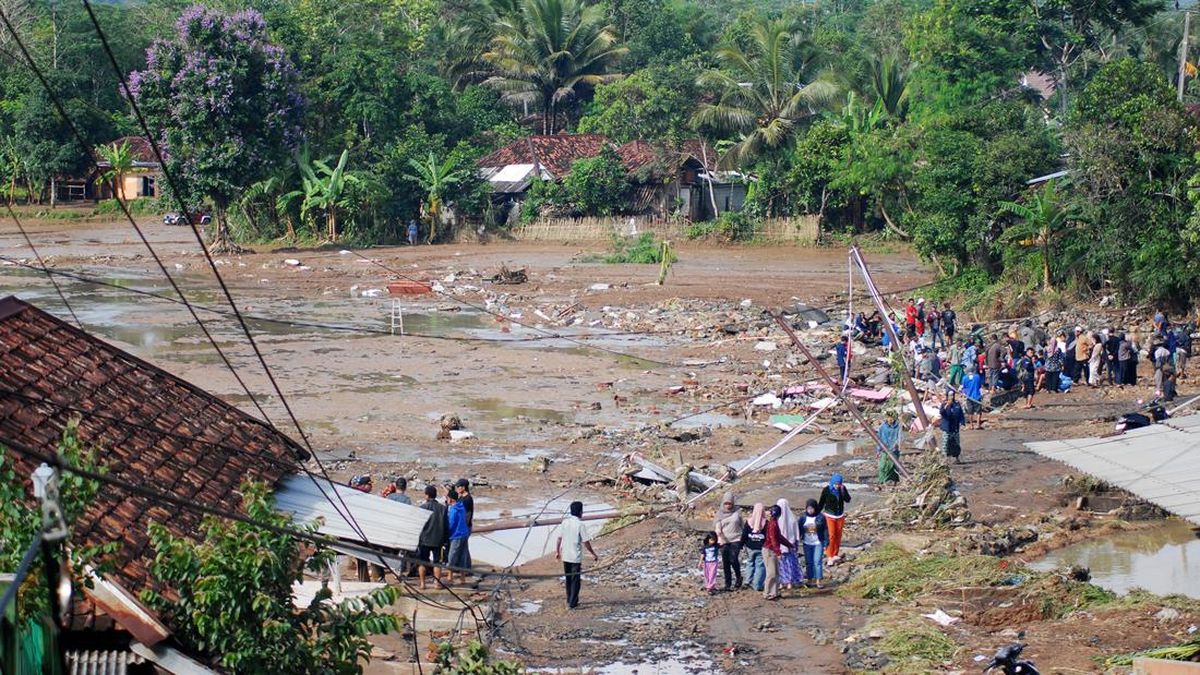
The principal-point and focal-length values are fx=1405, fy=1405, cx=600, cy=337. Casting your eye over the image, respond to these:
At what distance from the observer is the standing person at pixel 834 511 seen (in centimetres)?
1415

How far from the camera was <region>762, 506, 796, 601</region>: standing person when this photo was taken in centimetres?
1309

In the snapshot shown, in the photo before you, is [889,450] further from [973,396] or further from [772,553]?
[973,396]

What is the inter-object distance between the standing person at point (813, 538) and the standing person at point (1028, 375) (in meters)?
10.2

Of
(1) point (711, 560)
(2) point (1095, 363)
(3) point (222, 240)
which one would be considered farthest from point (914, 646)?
(3) point (222, 240)

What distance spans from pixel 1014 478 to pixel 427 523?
28.1 ft

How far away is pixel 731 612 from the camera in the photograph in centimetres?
1282

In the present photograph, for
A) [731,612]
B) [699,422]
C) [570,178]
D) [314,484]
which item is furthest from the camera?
[570,178]

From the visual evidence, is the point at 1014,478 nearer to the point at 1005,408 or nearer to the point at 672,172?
the point at 1005,408

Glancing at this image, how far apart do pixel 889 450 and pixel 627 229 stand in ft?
106

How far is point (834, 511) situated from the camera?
14203 millimetres

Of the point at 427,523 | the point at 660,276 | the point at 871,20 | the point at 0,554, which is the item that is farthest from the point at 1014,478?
the point at 871,20

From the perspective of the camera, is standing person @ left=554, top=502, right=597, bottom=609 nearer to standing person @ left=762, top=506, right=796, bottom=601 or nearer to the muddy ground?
the muddy ground

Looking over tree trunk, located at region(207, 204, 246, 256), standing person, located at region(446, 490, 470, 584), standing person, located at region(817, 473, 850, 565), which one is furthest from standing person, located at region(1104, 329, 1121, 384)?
tree trunk, located at region(207, 204, 246, 256)

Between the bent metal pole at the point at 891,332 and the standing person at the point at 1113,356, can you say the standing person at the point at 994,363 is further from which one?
the bent metal pole at the point at 891,332
